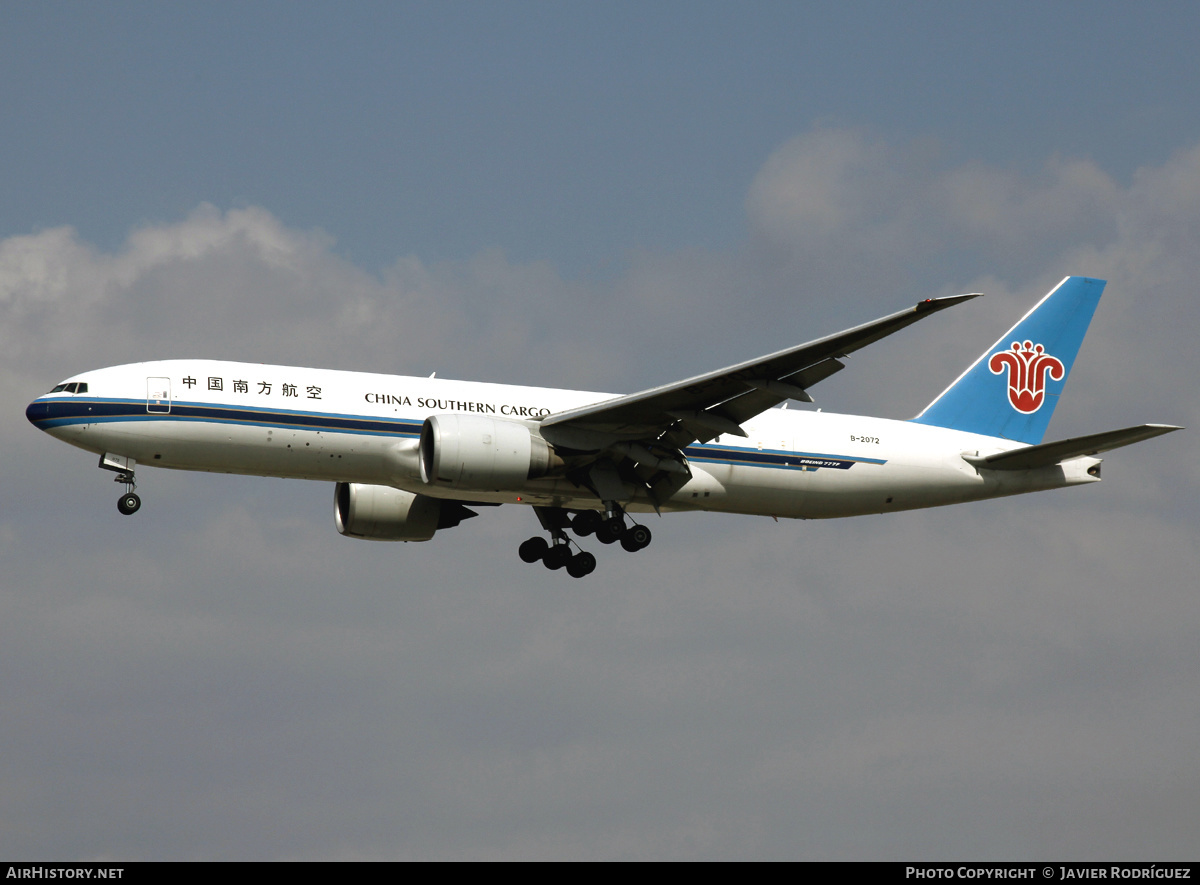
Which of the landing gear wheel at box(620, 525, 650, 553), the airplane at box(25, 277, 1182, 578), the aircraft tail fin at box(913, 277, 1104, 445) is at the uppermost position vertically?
the aircraft tail fin at box(913, 277, 1104, 445)

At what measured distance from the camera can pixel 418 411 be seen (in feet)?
113

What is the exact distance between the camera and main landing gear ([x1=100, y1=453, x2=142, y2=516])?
3347 centimetres

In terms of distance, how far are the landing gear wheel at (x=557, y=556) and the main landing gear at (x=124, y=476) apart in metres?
10.7

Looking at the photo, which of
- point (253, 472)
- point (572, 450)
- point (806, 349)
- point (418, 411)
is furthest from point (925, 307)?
point (253, 472)

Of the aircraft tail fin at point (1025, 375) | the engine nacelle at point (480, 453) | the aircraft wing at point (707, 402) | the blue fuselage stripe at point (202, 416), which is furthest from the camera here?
the aircraft tail fin at point (1025, 375)

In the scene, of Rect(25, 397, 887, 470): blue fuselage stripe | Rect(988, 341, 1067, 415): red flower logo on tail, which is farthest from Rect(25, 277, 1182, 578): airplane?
Rect(988, 341, 1067, 415): red flower logo on tail

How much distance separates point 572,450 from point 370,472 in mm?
4696

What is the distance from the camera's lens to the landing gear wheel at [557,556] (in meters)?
39.3

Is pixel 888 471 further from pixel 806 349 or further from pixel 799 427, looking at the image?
pixel 806 349

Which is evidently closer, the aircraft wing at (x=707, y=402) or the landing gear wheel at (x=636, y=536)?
the aircraft wing at (x=707, y=402)

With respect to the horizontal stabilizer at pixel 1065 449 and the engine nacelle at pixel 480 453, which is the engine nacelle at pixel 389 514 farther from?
the horizontal stabilizer at pixel 1065 449

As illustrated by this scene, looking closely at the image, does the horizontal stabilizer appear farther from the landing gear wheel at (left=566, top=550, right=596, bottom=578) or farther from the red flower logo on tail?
the landing gear wheel at (left=566, top=550, right=596, bottom=578)

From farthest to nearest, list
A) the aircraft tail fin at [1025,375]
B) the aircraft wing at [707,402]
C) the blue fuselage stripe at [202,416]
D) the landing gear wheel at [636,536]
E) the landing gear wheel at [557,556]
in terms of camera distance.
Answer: the aircraft tail fin at [1025,375] → the landing gear wheel at [557,556] → the landing gear wheel at [636,536] → the blue fuselage stripe at [202,416] → the aircraft wing at [707,402]

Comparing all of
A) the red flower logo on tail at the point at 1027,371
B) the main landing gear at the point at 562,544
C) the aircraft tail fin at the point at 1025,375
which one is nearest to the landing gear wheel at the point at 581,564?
the main landing gear at the point at 562,544
